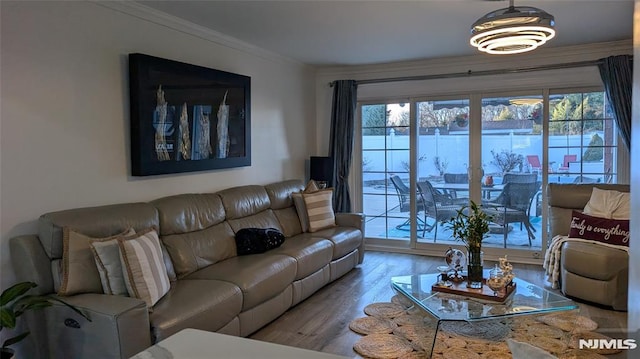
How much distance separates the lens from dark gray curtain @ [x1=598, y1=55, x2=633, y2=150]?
14.8ft

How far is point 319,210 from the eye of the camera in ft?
16.0

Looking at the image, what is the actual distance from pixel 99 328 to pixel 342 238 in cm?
267

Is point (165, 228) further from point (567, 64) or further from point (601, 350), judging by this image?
point (567, 64)

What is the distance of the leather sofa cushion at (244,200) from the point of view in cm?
405

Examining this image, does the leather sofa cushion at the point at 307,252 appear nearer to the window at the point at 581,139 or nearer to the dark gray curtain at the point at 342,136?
the dark gray curtain at the point at 342,136

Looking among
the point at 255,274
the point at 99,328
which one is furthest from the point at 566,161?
the point at 99,328

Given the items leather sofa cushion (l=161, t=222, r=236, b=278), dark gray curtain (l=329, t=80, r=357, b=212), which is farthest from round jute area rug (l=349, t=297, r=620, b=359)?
dark gray curtain (l=329, t=80, r=357, b=212)

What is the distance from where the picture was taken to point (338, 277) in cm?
455

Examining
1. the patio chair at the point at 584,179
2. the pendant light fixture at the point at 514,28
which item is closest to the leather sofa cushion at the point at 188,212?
the pendant light fixture at the point at 514,28

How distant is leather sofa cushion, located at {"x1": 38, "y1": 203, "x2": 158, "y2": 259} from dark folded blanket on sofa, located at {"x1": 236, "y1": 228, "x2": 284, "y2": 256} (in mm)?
819

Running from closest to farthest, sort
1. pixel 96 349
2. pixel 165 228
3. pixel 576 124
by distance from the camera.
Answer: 1. pixel 96 349
2. pixel 165 228
3. pixel 576 124

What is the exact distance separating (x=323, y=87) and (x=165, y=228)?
3438mm

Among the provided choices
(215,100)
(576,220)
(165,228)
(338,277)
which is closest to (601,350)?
(576,220)

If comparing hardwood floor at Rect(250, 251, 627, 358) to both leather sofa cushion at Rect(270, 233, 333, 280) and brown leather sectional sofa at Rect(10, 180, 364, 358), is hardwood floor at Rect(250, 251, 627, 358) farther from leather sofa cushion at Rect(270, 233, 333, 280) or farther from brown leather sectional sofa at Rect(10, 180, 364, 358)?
leather sofa cushion at Rect(270, 233, 333, 280)
